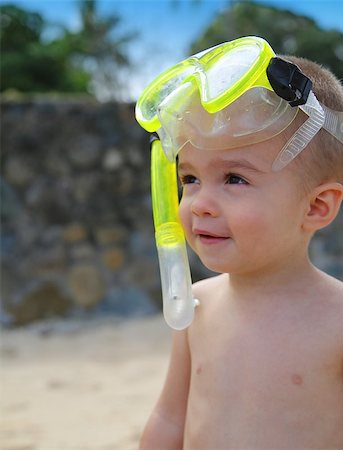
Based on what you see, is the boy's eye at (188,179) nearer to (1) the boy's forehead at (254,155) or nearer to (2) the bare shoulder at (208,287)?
(1) the boy's forehead at (254,155)

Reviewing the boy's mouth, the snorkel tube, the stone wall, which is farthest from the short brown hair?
the stone wall

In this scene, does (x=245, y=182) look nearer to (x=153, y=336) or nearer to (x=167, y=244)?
(x=167, y=244)

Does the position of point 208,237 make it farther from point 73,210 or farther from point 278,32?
point 278,32

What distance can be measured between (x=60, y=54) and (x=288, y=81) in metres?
12.9

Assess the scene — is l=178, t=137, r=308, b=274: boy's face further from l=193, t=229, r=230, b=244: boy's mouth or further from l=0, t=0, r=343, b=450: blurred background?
l=0, t=0, r=343, b=450: blurred background

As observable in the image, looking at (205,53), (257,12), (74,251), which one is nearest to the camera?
(205,53)

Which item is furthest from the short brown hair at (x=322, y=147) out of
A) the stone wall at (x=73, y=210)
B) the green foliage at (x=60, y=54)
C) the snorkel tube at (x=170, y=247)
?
the green foliage at (x=60, y=54)

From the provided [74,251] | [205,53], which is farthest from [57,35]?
[205,53]

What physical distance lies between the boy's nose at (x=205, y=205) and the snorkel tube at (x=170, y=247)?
0.47ft

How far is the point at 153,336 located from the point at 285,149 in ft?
11.4

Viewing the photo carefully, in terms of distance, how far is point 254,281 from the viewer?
1476 mm

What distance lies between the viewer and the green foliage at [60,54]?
1272 cm

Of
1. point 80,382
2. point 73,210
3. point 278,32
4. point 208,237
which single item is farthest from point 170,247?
point 278,32

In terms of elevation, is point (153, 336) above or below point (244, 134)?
above
